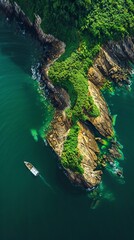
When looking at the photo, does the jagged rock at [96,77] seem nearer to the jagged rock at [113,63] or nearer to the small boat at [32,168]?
the jagged rock at [113,63]

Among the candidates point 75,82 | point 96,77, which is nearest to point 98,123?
point 75,82

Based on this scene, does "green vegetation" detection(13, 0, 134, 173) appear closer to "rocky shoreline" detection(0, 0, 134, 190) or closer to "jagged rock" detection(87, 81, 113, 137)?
"jagged rock" detection(87, 81, 113, 137)

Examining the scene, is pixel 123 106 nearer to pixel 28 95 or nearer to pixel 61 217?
pixel 28 95

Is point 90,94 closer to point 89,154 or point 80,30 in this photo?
point 89,154

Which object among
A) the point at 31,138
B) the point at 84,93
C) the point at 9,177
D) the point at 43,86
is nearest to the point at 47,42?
the point at 43,86

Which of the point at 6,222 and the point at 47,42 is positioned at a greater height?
the point at 47,42

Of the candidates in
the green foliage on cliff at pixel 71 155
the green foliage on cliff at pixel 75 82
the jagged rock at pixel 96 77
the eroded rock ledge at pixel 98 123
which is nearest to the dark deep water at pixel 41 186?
the eroded rock ledge at pixel 98 123

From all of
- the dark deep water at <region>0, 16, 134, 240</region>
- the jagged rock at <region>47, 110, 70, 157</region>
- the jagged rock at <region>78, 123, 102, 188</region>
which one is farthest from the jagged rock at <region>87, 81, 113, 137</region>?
the jagged rock at <region>47, 110, 70, 157</region>
